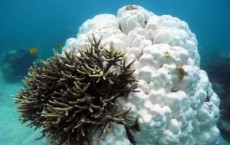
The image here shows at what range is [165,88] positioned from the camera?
419cm

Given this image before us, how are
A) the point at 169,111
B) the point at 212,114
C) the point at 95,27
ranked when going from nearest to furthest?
the point at 169,111
the point at 212,114
the point at 95,27

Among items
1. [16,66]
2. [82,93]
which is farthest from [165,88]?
[16,66]

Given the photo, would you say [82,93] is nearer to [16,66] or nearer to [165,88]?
[165,88]

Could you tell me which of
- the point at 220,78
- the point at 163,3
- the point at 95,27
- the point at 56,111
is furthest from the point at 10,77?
the point at 163,3

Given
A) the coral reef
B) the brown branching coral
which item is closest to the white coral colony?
the brown branching coral

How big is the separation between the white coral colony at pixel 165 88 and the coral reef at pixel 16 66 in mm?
14232

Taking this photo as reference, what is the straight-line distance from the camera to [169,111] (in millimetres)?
4027

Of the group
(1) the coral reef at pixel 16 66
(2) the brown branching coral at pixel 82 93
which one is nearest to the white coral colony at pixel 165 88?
(2) the brown branching coral at pixel 82 93

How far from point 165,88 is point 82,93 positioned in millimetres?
1271

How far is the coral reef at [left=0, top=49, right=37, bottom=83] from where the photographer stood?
18.4m

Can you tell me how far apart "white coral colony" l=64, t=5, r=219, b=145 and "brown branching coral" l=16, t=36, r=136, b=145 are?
0.80ft

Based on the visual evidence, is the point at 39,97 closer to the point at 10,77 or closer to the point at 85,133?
the point at 85,133

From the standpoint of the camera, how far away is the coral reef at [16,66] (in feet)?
60.4

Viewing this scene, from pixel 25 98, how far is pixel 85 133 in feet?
4.17
